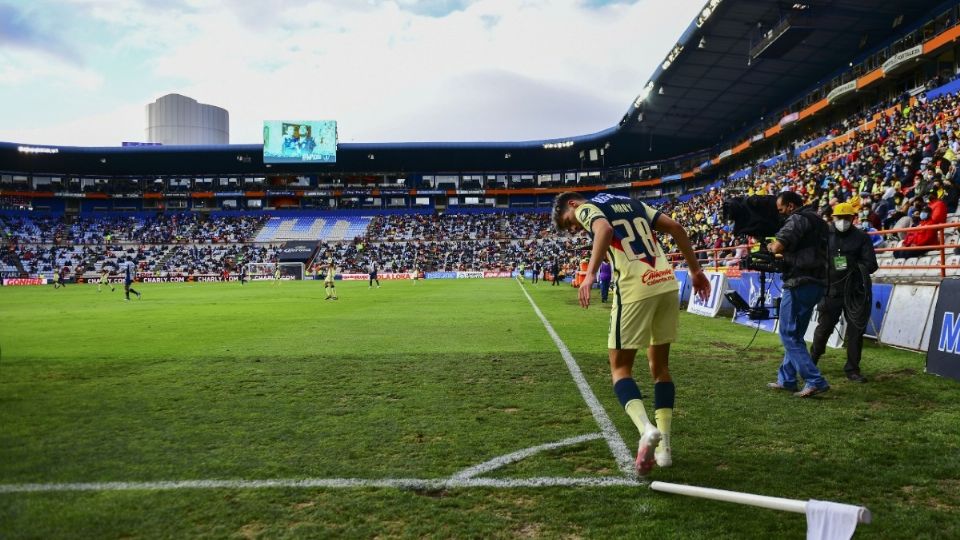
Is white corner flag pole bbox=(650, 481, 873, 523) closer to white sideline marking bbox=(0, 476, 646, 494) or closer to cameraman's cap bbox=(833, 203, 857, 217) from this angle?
white sideline marking bbox=(0, 476, 646, 494)

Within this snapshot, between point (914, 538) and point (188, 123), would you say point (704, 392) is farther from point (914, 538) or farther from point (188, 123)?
point (188, 123)

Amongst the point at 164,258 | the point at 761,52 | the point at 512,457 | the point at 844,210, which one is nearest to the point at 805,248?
the point at 844,210

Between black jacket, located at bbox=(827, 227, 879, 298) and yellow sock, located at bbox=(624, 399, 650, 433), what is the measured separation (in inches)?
166

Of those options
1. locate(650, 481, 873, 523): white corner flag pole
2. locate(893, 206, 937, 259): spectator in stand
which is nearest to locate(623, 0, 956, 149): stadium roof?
locate(893, 206, 937, 259): spectator in stand

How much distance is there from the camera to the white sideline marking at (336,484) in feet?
11.9

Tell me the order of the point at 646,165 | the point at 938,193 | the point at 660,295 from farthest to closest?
1. the point at 646,165
2. the point at 938,193
3. the point at 660,295

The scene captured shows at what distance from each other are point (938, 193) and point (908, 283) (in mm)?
5334

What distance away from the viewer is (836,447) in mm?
4406

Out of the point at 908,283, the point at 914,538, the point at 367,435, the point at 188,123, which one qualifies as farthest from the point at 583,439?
the point at 188,123

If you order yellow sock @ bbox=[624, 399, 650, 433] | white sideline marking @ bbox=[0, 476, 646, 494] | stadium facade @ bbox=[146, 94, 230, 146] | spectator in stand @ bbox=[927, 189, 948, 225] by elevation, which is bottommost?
white sideline marking @ bbox=[0, 476, 646, 494]

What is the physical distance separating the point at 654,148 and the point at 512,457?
2761 inches

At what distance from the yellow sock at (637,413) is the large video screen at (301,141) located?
68778 mm

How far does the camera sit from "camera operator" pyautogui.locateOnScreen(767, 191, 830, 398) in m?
6.02

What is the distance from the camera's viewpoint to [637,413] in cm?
414
